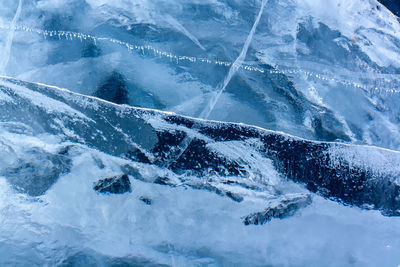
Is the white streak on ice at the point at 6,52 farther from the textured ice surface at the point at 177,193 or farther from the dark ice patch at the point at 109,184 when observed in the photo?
the dark ice patch at the point at 109,184

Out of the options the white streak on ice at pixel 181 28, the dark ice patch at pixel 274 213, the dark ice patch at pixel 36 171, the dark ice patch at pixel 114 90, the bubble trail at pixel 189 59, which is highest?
the white streak on ice at pixel 181 28

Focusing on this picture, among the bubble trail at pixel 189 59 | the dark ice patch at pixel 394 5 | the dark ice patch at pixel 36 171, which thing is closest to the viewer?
the bubble trail at pixel 189 59

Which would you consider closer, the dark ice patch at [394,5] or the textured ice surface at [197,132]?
the textured ice surface at [197,132]

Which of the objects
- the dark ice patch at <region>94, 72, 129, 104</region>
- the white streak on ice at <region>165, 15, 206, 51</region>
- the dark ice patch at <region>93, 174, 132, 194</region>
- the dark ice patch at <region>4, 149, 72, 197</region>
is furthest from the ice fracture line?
the dark ice patch at <region>4, 149, 72, 197</region>

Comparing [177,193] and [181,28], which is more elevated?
[181,28]

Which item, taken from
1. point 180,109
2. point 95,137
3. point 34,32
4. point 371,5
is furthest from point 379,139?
point 34,32

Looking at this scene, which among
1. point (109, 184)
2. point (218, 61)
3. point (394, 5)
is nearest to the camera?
point (218, 61)

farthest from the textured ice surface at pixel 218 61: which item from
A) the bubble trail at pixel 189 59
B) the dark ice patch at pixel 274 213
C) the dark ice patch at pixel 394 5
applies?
the dark ice patch at pixel 394 5

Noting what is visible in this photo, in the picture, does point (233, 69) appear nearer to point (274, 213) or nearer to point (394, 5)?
point (274, 213)

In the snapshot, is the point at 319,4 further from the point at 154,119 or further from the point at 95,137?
the point at 95,137

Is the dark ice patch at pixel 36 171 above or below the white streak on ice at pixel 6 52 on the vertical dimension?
below

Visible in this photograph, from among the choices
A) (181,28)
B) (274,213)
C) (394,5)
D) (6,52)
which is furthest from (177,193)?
(394,5)

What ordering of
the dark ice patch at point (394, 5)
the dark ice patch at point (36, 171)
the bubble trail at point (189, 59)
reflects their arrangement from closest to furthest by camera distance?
the bubble trail at point (189, 59) → the dark ice patch at point (36, 171) → the dark ice patch at point (394, 5)
